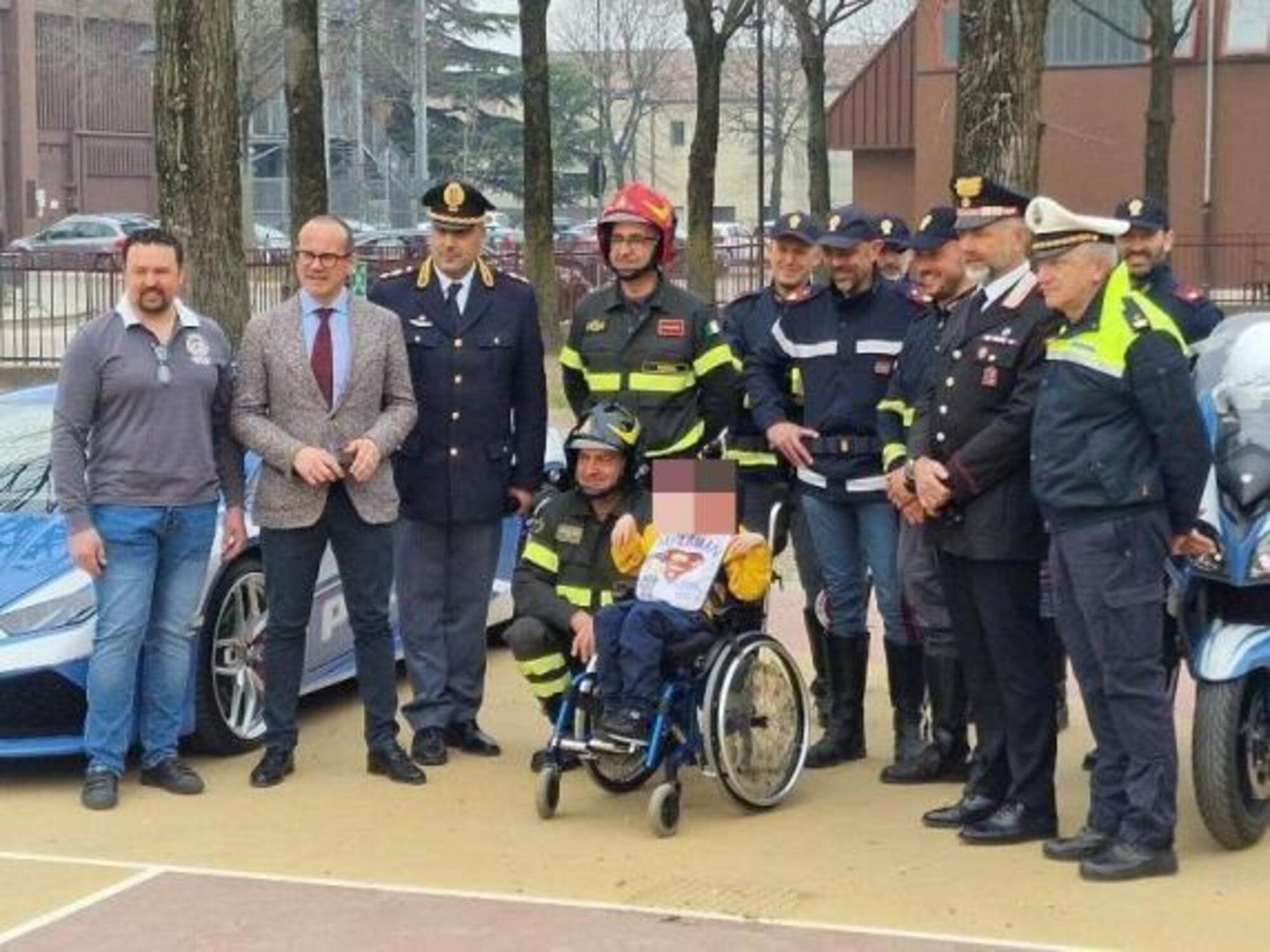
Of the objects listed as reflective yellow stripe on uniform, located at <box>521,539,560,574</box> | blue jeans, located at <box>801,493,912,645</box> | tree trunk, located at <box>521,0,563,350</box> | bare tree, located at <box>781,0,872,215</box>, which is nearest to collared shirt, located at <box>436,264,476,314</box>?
reflective yellow stripe on uniform, located at <box>521,539,560,574</box>

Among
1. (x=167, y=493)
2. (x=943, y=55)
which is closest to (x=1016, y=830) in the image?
(x=167, y=493)

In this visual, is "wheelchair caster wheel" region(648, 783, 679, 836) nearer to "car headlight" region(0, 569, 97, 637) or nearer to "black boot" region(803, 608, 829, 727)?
"black boot" region(803, 608, 829, 727)

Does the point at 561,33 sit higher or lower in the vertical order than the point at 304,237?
higher

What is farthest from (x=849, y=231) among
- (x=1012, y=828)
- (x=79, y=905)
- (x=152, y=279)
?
(x=79, y=905)

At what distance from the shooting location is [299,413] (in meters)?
7.96

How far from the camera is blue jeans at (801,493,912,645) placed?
8.05m

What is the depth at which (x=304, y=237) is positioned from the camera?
803 centimetres

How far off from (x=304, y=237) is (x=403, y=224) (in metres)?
66.2

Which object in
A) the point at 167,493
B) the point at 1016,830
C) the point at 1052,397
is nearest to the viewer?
the point at 1052,397

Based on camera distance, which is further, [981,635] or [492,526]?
[492,526]

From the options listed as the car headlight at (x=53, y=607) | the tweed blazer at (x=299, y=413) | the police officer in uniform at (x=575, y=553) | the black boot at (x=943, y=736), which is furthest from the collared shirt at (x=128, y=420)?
the black boot at (x=943, y=736)

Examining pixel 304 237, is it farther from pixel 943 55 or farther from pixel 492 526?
pixel 943 55

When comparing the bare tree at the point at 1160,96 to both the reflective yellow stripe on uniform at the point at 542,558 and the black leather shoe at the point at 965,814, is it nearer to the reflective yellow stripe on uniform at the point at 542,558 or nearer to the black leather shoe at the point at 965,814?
the reflective yellow stripe on uniform at the point at 542,558

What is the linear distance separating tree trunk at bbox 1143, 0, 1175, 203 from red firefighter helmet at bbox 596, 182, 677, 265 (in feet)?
77.3
